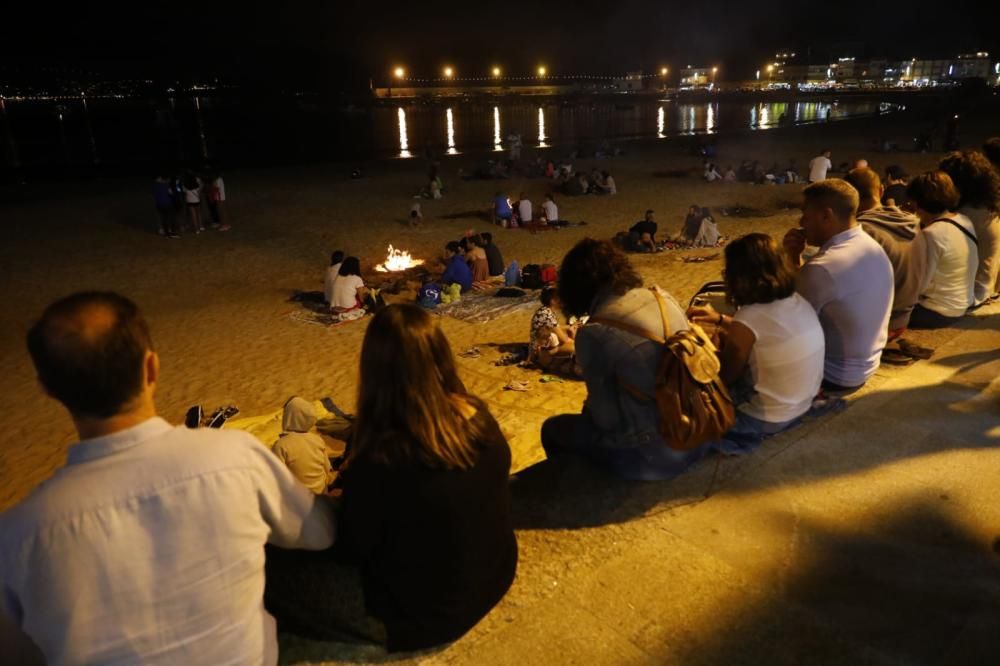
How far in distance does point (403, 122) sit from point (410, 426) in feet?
258

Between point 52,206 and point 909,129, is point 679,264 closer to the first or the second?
point 52,206

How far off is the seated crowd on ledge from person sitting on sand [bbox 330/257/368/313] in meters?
7.45

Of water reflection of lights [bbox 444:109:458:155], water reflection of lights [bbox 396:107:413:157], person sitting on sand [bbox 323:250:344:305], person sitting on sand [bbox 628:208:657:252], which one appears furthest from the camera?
water reflection of lights [bbox 444:109:458:155]

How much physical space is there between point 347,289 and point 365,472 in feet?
29.3

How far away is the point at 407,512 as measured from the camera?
7.86 ft

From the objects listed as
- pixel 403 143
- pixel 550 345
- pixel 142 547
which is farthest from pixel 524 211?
pixel 403 143

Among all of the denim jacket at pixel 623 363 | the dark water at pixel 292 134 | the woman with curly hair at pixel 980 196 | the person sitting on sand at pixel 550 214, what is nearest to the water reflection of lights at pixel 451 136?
the dark water at pixel 292 134

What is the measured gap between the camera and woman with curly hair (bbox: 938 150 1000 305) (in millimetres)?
6312

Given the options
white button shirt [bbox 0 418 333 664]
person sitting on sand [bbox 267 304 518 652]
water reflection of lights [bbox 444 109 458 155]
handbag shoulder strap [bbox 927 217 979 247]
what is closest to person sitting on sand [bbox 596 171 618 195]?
handbag shoulder strap [bbox 927 217 979 247]

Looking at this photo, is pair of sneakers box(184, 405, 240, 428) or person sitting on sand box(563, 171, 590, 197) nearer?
pair of sneakers box(184, 405, 240, 428)

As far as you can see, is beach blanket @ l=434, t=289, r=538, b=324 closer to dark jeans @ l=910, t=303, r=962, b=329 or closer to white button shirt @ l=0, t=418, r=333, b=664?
dark jeans @ l=910, t=303, r=962, b=329

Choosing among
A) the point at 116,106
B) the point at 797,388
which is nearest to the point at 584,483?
the point at 797,388

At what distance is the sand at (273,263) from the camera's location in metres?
8.02

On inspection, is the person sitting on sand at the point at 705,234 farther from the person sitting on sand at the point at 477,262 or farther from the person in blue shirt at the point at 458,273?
the person in blue shirt at the point at 458,273
